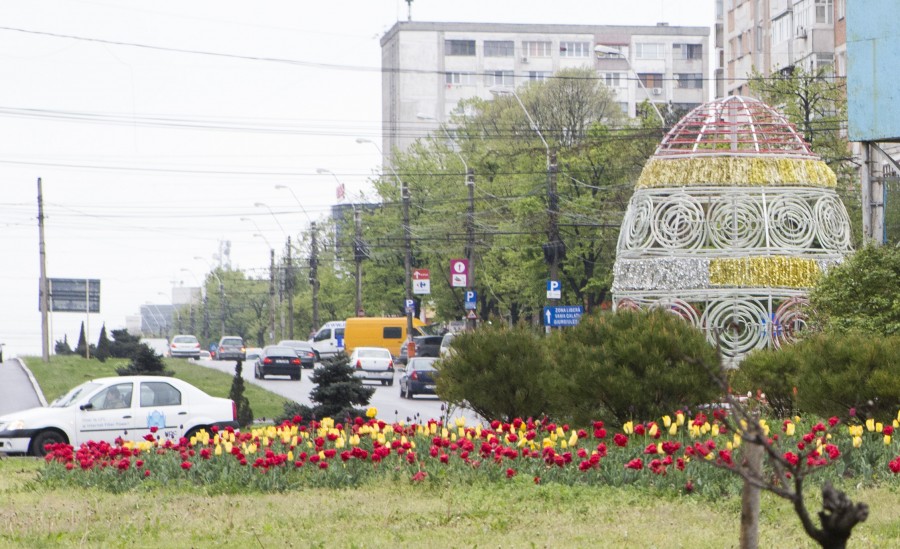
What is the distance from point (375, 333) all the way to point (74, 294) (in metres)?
13.9

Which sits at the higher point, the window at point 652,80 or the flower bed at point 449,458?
the window at point 652,80

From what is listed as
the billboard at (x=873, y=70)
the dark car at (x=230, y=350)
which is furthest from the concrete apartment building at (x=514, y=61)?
the billboard at (x=873, y=70)

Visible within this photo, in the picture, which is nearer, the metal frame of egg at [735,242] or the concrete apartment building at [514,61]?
the metal frame of egg at [735,242]

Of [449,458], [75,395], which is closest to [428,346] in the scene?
[75,395]

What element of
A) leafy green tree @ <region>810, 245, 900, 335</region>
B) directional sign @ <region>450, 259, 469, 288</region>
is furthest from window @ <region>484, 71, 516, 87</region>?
leafy green tree @ <region>810, 245, 900, 335</region>

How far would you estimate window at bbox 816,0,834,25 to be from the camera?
62259mm

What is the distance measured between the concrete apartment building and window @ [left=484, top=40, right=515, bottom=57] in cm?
2

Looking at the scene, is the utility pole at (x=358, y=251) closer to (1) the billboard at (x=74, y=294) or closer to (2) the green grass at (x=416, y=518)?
(1) the billboard at (x=74, y=294)

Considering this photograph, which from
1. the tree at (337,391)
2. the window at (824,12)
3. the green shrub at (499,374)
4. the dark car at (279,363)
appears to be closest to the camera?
the green shrub at (499,374)

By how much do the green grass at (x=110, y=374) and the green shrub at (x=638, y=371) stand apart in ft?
47.8

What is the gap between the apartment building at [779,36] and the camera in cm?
6128

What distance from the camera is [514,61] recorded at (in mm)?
126188

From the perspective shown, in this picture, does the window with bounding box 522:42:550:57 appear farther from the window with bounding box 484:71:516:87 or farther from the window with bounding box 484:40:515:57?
the window with bounding box 484:71:516:87

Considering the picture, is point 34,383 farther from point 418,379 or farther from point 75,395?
point 75,395
